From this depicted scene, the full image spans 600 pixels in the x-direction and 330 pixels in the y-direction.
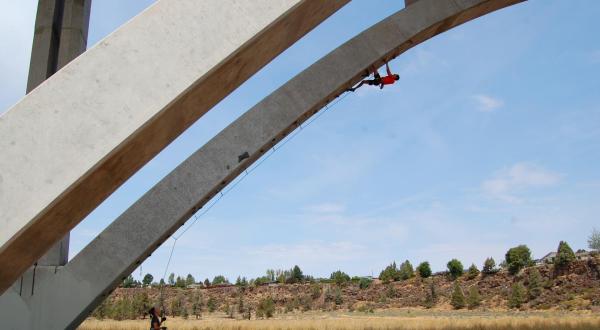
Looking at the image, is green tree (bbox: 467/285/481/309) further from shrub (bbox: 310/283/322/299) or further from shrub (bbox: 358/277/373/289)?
shrub (bbox: 310/283/322/299)

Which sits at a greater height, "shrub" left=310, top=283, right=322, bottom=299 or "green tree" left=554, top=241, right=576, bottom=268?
"green tree" left=554, top=241, right=576, bottom=268

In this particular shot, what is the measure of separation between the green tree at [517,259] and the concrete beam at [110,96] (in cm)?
4405

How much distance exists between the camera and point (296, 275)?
57.5 meters

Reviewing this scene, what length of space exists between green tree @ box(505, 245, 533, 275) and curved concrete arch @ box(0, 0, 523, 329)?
122 feet

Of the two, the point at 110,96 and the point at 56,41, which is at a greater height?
the point at 56,41

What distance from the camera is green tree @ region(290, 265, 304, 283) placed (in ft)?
185

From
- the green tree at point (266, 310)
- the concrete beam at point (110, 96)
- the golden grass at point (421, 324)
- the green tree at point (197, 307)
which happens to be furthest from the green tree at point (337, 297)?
the concrete beam at point (110, 96)

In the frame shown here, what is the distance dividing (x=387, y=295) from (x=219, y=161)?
38.6 metres

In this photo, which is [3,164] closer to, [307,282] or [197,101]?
[197,101]

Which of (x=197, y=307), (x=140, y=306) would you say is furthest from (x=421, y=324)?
(x=197, y=307)

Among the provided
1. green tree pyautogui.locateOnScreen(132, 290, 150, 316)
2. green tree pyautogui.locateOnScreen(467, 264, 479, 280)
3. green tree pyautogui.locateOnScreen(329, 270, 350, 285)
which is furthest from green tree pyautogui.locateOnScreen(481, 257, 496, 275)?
green tree pyautogui.locateOnScreen(132, 290, 150, 316)

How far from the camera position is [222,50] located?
319cm

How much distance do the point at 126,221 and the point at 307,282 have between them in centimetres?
4786

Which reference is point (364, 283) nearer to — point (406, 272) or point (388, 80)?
point (406, 272)
